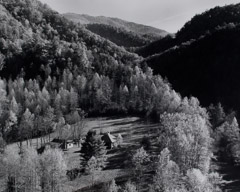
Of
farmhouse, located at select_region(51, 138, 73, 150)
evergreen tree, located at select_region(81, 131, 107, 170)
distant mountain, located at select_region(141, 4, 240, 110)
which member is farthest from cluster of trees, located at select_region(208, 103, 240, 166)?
farmhouse, located at select_region(51, 138, 73, 150)

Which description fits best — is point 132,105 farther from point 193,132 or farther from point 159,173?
point 159,173

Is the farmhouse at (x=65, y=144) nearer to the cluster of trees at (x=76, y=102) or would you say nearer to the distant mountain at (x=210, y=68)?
the cluster of trees at (x=76, y=102)

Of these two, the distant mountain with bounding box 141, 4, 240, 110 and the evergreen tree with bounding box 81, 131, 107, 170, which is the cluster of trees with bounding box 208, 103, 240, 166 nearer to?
the evergreen tree with bounding box 81, 131, 107, 170

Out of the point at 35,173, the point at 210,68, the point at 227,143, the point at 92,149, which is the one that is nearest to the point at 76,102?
the point at 92,149

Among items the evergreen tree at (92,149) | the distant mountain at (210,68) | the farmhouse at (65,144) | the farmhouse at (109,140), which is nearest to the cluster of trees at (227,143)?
the farmhouse at (109,140)

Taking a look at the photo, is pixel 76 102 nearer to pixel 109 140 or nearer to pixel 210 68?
pixel 109 140

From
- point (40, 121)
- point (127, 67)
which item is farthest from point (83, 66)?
point (40, 121)
